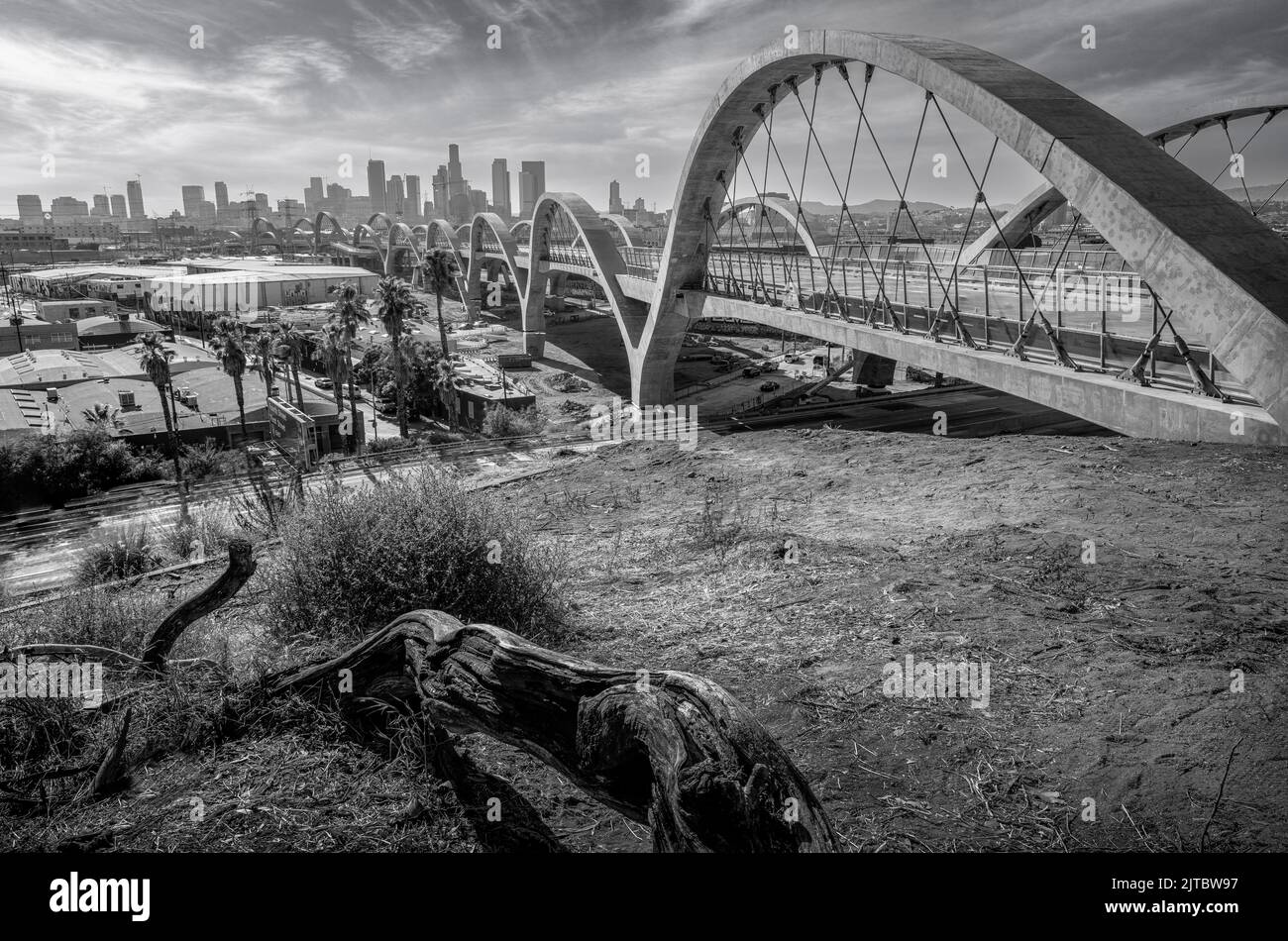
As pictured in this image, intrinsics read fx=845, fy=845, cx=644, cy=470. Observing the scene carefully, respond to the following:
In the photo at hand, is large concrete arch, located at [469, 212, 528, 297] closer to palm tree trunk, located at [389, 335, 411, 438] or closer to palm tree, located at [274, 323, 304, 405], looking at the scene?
palm tree, located at [274, 323, 304, 405]

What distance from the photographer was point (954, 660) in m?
6.59

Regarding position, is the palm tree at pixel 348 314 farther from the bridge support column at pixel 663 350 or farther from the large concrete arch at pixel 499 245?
the large concrete arch at pixel 499 245

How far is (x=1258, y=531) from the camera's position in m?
8.65

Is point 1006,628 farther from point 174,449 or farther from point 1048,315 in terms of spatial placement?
point 174,449

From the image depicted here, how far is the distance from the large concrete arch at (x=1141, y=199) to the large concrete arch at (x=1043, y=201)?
16280mm

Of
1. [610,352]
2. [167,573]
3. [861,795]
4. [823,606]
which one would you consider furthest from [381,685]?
[610,352]

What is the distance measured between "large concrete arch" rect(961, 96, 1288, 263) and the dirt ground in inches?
975

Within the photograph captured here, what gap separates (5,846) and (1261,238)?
14.7 m

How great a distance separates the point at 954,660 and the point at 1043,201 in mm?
38514

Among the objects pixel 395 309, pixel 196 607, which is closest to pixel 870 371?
pixel 395 309

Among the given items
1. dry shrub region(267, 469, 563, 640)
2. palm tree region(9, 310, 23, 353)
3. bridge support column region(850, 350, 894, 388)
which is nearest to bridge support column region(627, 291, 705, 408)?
bridge support column region(850, 350, 894, 388)

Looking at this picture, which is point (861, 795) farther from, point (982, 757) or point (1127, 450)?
point (1127, 450)

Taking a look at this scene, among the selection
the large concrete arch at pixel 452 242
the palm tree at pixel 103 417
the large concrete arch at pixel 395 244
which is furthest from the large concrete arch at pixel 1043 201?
the large concrete arch at pixel 395 244
